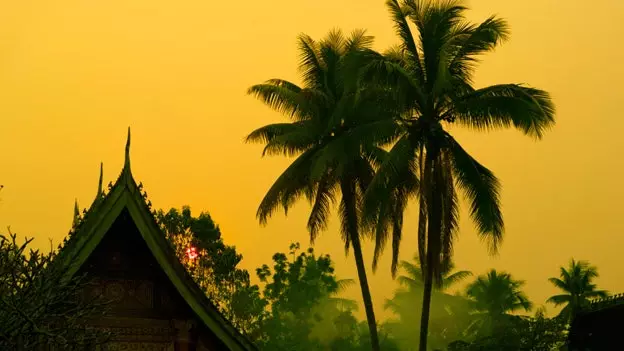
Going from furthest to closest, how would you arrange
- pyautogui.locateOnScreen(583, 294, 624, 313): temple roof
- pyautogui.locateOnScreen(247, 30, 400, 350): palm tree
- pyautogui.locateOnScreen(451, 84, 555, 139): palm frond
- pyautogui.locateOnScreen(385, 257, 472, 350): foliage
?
pyautogui.locateOnScreen(385, 257, 472, 350): foliage, pyautogui.locateOnScreen(247, 30, 400, 350): palm tree, pyautogui.locateOnScreen(451, 84, 555, 139): palm frond, pyautogui.locateOnScreen(583, 294, 624, 313): temple roof

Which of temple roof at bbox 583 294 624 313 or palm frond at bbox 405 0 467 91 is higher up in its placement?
palm frond at bbox 405 0 467 91

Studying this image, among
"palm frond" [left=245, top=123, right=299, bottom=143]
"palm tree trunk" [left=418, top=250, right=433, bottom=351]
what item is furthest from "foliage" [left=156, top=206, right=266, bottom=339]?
"palm tree trunk" [left=418, top=250, right=433, bottom=351]

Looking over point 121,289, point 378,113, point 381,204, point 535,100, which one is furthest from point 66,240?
point 378,113

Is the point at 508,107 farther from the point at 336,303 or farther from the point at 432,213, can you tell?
the point at 336,303

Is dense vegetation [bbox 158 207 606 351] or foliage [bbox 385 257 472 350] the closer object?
dense vegetation [bbox 158 207 606 351]

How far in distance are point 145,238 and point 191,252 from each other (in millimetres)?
42582

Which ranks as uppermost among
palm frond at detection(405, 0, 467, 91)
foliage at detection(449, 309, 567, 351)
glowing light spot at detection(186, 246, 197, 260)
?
palm frond at detection(405, 0, 467, 91)

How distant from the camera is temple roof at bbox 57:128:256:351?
656 inches

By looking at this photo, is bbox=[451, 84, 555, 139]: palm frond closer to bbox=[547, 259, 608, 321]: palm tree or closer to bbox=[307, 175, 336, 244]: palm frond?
bbox=[307, 175, 336, 244]: palm frond

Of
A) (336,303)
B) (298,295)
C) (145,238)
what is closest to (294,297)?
(298,295)

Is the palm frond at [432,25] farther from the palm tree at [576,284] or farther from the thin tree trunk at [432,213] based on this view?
the palm tree at [576,284]

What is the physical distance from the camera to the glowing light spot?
192ft

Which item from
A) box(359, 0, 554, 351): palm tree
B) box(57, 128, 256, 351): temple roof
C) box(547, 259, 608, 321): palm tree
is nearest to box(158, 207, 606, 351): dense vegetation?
box(547, 259, 608, 321): palm tree

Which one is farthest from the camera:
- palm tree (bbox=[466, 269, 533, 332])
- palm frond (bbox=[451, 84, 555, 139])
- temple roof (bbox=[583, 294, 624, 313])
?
palm tree (bbox=[466, 269, 533, 332])
